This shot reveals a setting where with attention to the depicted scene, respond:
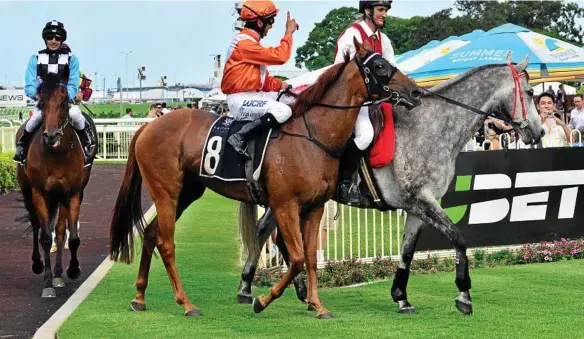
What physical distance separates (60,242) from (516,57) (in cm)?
1021

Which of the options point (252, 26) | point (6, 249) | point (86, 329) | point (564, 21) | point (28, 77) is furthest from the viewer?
point (564, 21)

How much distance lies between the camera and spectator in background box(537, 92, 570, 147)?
12.9 m

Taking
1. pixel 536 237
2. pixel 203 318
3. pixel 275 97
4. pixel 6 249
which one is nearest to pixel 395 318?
pixel 203 318

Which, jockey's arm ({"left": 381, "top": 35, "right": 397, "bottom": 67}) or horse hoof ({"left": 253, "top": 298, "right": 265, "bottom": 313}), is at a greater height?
jockey's arm ({"left": 381, "top": 35, "right": 397, "bottom": 67})

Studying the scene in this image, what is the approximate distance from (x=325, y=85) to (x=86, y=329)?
2676mm

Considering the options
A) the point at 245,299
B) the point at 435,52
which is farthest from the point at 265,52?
the point at 435,52

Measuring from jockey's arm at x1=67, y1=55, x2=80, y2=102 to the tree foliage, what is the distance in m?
→ 50.6

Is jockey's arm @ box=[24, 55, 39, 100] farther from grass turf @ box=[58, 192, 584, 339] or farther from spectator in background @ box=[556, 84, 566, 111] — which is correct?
spectator in background @ box=[556, 84, 566, 111]

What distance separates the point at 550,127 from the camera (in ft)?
42.8

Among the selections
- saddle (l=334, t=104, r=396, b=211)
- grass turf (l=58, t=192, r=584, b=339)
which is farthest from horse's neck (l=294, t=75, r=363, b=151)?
grass turf (l=58, t=192, r=584, b=339)

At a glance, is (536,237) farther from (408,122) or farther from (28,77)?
(28,77)

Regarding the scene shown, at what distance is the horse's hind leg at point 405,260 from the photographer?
28.3 ft

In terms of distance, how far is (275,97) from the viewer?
871 cm

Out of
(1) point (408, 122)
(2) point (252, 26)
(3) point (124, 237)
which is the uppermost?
(2) point (252, 26)
